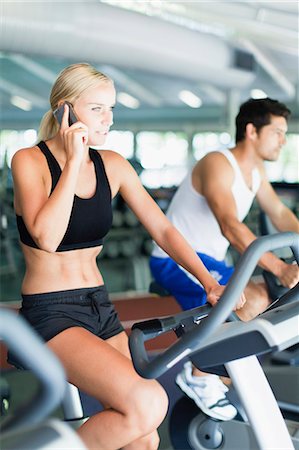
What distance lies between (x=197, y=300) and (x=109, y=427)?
4.58 ft

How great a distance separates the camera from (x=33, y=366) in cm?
101

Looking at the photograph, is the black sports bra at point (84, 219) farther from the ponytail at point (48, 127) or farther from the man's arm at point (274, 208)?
the man's arm at point (274, 208)

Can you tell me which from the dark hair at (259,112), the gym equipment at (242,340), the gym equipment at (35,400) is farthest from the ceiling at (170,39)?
the gym equipment at (35,400)

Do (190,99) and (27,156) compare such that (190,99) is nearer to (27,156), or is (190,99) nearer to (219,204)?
(219,204)

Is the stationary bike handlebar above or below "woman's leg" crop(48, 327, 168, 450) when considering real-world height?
above

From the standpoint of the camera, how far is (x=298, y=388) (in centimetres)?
368

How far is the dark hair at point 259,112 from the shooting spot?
10.6ft

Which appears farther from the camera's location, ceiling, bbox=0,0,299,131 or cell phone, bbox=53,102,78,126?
ceiling, bbox=0,0,299,131

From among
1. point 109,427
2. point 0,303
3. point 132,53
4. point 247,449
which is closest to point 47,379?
point 109,427

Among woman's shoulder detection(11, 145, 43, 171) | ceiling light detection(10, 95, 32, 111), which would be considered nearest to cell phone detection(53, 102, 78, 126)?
woman's shoulder detection(11, 145, 43, 171)

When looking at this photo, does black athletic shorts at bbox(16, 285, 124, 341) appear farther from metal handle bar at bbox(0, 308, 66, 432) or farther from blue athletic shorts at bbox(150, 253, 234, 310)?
blue athletic shorts at bbox(150, 253, 234, 310)

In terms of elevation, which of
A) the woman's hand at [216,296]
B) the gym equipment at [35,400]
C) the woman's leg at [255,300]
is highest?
the gym equipment at [35,400]

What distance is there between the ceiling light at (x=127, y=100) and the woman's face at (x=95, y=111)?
12.6 m

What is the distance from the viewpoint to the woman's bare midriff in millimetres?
2035
